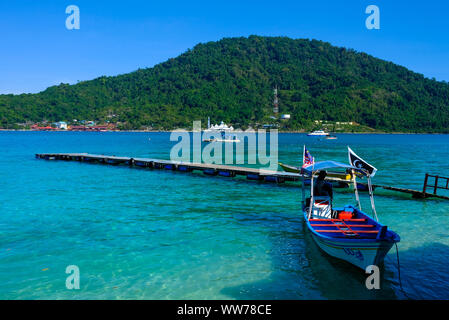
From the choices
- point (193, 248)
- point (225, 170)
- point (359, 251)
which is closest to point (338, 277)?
point (359, 251)

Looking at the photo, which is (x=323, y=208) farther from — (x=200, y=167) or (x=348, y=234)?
(x=200, y=167)

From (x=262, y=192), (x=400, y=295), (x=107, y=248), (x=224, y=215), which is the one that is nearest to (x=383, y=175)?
(x=262, y=192)

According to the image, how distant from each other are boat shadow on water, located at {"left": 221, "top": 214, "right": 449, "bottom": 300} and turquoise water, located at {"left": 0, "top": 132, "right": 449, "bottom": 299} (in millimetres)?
36

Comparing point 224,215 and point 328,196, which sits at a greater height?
point 328,196

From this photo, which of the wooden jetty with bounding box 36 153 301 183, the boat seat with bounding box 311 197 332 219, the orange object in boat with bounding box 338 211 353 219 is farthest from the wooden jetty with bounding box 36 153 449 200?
the boat seat with bounding box 311 197 332 219

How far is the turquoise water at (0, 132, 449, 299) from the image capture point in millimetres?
11000

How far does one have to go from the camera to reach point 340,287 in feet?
36.4

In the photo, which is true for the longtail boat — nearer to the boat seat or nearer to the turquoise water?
the boat seat

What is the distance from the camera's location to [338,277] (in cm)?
1174

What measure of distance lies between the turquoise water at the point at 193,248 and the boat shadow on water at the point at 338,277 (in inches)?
1.4

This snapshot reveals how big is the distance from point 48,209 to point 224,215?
1120cm

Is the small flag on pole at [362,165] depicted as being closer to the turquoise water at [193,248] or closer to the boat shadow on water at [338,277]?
the boat shadow on water at [338,277]

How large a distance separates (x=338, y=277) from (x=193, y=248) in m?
6.02
